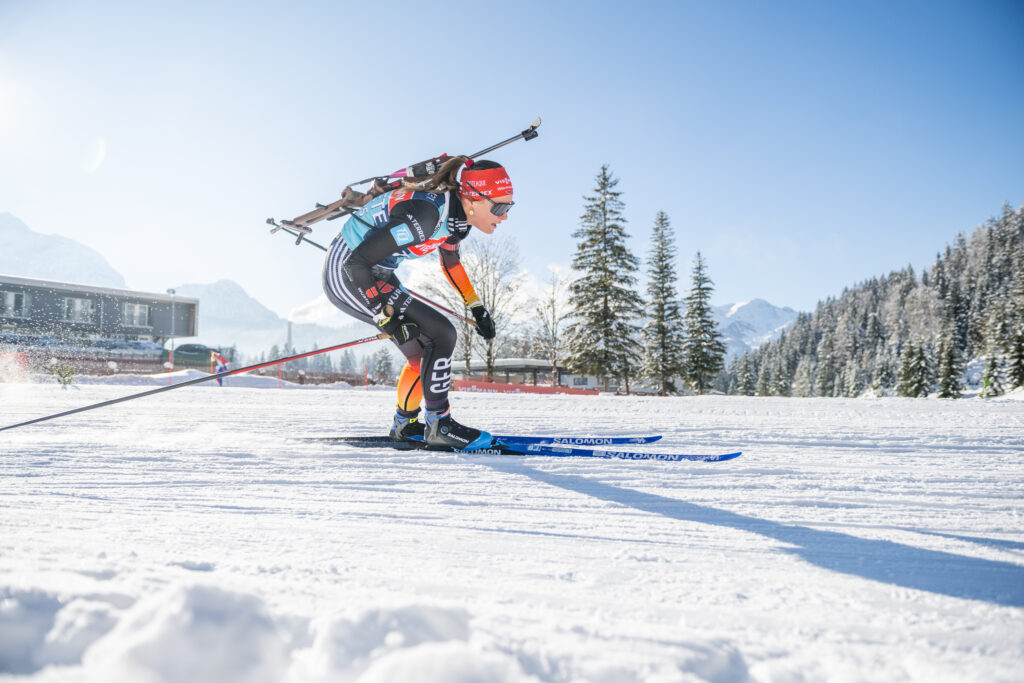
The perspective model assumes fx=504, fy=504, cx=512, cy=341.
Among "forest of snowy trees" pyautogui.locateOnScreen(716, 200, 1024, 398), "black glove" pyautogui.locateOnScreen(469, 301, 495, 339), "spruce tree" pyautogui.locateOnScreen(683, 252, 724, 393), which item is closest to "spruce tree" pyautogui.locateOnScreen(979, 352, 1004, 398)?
"forest of snowy trees" pyautogui.locateOnScreen(716, 200, 1024, 398)

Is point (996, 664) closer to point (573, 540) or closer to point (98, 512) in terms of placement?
point (573, 540)

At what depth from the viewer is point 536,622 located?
3.07 feet

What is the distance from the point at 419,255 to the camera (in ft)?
10.7

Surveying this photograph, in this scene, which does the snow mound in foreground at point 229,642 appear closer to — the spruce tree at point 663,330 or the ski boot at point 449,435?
the ski boot at point 449,435

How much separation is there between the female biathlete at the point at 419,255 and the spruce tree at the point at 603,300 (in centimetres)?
2431

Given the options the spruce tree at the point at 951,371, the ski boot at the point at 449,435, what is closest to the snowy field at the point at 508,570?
the ski boot at the point at 449,435

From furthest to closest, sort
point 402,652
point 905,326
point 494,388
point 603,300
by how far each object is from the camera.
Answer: point 905,326 → point 603,300 → point 494,388 → point 402,652

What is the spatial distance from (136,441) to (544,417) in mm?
3480

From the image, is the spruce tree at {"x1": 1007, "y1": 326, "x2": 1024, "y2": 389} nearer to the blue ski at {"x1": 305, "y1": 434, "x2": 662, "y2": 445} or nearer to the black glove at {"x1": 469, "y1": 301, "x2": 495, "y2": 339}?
the blue ski at {"x1": 305, "y1": 434, "x2": 662, "y2": 445}

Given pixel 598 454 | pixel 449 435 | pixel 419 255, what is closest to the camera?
pixel 598 454

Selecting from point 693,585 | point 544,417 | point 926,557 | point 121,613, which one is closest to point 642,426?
point 544,417

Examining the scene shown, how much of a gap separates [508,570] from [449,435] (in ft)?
6.43

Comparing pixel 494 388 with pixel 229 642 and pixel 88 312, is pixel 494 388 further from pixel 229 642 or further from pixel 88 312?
pixel 88 312

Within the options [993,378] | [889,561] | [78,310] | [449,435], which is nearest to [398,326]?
[449,435]
